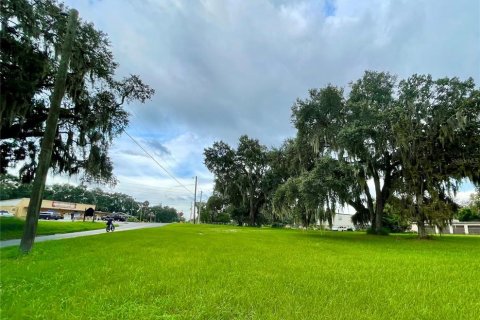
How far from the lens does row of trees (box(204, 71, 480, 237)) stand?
18609 mm

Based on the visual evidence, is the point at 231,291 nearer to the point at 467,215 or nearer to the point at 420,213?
the point at 420,213

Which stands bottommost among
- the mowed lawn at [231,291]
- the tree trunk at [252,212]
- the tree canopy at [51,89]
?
the mowed lawn at [231,291]

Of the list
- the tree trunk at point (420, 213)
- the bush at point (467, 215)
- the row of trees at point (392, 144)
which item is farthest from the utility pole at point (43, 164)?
the bush at point (467, 215)

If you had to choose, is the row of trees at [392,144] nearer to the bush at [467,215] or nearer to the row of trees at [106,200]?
the bush at [467,215]

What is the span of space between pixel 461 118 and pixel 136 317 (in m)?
20.3

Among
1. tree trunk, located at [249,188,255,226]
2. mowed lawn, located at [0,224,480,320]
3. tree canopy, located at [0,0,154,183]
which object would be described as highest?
tree canopy, located at [0,0,154,183]

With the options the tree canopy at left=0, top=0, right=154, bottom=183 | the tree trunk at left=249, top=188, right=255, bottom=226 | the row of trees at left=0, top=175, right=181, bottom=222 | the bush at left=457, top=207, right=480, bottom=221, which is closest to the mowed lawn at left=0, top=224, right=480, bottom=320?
the tree canopy at left=0, top=0, right=154, bottom=183

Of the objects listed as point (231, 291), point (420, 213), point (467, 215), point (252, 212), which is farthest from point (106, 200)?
point (231, 291)

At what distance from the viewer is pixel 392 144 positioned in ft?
64.8

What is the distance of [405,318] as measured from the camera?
3.40 m

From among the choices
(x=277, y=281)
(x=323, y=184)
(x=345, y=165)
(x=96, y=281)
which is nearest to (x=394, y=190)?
(x=345, y=165)

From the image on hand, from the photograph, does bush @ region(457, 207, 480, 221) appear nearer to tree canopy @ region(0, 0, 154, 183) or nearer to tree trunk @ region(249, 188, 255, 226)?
tree trunk @ region(249, 188, 255, 226)

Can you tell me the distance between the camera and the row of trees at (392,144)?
61.1 feet

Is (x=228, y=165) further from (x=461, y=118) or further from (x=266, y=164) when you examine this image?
(x=461, y=118)
